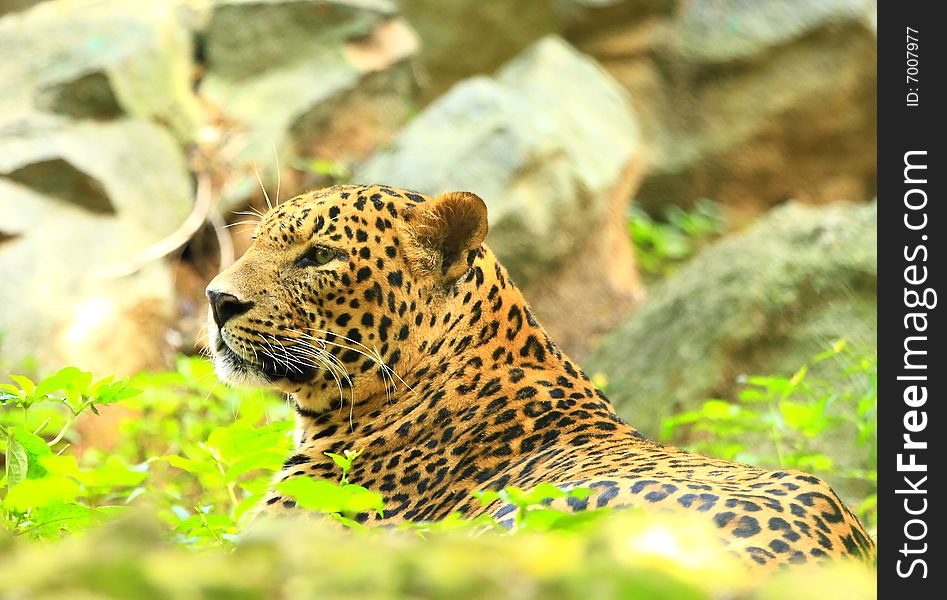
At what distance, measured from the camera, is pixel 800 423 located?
687cm

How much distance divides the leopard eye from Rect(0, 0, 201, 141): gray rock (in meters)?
7.85

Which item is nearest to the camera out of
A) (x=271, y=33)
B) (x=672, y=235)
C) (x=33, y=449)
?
(x=33, y=449)

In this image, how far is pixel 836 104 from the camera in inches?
688

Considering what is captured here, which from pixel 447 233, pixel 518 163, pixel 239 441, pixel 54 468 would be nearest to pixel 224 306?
pixel 447 233

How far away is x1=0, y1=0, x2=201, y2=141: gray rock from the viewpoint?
12633mm

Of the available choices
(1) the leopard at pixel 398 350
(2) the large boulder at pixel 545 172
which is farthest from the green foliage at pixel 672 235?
(1) the leopard at pixel 398 350

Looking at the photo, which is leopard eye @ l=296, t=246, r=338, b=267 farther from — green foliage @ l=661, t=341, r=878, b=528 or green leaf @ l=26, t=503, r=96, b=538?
green foliage @ l=661, t=341, r=878, b=528

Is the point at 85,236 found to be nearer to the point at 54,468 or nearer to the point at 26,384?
the point at 26,384

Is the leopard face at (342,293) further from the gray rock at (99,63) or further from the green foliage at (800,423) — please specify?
the gray rock at (99,63)

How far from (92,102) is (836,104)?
10.2 meters

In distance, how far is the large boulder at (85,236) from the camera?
36.5 ft

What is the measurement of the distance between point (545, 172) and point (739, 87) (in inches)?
227

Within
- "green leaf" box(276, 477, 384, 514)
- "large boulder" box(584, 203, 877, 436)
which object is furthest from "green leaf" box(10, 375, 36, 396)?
"large boulder" box(584, 203, 877, 436)
